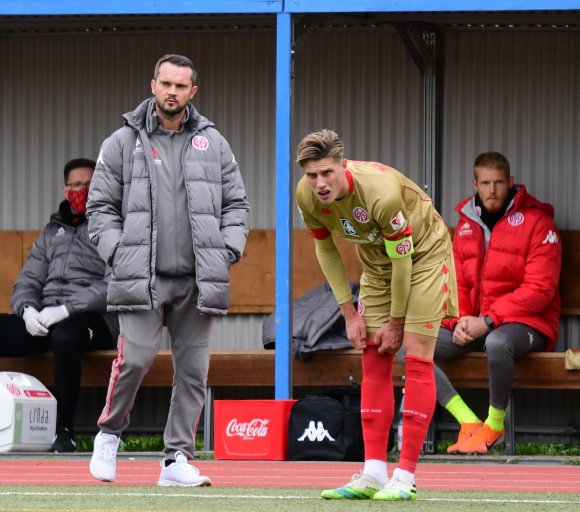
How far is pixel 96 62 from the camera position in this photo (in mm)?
10539

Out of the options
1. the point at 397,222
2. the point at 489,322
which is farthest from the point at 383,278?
the point at 489,322

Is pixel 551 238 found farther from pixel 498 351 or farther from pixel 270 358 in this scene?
pixel 270 358

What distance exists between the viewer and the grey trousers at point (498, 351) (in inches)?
340

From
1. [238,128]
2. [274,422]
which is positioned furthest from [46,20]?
[274,422]

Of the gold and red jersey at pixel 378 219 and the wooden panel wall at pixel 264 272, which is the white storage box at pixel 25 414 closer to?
the wooden panel wall at pixel 264 272

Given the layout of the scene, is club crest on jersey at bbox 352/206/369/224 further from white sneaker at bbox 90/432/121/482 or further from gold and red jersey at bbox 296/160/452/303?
white sneaker at bbox 90/432/121/482

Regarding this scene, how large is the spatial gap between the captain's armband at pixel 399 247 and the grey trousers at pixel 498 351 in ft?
10.1

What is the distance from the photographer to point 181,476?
6234mm

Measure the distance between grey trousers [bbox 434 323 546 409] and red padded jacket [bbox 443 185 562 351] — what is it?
0.07 m

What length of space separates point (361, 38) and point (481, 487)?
4.39m

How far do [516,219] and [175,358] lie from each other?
3.36m

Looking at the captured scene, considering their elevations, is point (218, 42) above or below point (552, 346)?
above

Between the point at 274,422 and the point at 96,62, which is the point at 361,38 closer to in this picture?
the point at 96,62

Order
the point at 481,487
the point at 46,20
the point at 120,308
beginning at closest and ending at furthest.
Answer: the point at 120,308
the point at 481,487
the point at 46,20
